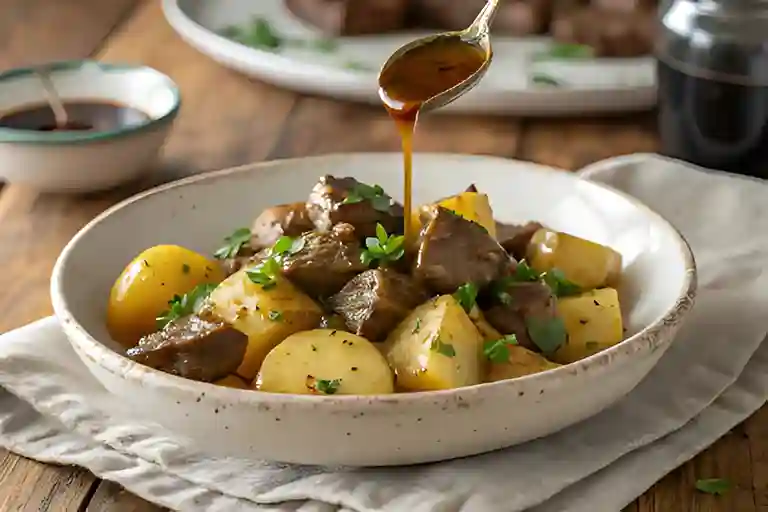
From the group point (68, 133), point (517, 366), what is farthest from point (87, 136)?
point (517, 366)

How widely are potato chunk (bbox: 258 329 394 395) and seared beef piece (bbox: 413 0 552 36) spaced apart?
1.48 meters

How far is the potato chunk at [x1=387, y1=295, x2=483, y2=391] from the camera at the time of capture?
1230 millimetres

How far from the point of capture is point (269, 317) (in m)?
1.34

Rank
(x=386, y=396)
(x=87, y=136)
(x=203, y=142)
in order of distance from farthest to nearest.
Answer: (x=203, y=142) → (x=87, y=136) → (x=386, y=396)

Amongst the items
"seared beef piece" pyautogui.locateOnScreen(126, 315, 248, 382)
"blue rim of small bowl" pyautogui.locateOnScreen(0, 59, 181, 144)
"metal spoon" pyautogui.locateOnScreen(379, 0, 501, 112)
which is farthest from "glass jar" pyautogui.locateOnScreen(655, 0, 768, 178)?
"seared beef piece" pyautogui.locateOnScreen(126, 315, 248, 382)

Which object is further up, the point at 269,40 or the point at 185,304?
the point at 185,304

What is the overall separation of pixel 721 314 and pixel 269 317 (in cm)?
62

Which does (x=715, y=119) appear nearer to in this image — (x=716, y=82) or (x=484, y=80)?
(x=716, y=82)

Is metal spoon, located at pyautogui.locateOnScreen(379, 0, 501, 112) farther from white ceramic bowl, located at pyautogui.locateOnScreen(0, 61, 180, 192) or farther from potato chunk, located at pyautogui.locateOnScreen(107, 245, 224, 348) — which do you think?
white ceramic bowl, located at pyautogui.locateOnScreen(0, 61, 180, 192)

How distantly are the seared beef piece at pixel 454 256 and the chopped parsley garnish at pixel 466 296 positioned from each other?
0.9 inches

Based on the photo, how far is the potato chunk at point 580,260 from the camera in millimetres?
1521

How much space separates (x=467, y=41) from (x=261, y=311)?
0.50 m

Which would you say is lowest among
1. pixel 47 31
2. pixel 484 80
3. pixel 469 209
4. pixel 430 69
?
pixel 47 31

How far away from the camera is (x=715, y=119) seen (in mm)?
2049
